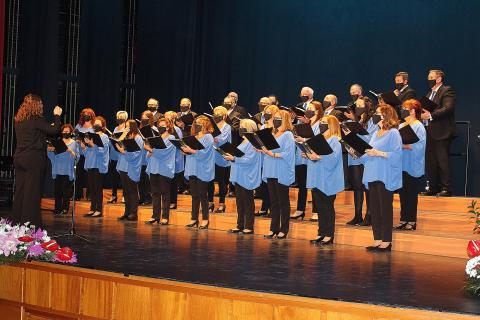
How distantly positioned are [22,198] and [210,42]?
327 inches

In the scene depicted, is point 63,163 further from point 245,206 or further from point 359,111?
point 359,111

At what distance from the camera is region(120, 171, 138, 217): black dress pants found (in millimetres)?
11055

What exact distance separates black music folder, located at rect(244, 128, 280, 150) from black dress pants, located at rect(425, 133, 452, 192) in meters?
2.36

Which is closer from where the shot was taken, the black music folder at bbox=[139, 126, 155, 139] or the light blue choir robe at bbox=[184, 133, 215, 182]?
the light blue choir robe at bbox=[184, 133, 215, 182]

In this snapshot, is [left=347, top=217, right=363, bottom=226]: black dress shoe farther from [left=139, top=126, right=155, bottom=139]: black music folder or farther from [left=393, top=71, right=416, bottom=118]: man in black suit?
[left=139, top=126, right=155, bottom=139]: black music folder

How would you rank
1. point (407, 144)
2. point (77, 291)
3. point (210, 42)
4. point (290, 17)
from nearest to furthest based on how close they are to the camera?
point (77, 291)
point (407, 144)
point (290, 17)
point (210, 42)

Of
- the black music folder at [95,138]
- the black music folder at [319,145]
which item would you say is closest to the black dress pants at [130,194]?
the black music folder at [95,138]

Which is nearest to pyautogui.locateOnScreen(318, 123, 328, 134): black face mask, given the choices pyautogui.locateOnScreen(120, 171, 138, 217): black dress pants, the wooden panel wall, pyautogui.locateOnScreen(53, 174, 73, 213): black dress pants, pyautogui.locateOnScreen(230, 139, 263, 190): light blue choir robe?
pyautogui.locateOnScreen(230, 139, 263, 190): light blue choir robe

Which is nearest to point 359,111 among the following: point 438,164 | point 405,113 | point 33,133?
point 405,113

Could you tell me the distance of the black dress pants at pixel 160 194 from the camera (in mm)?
10672

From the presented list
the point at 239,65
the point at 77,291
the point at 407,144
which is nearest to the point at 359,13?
the point at 239,65

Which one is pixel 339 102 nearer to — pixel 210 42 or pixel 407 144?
pixel 210 42

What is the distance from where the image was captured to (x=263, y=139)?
872 centimetres

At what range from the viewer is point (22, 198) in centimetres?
803
